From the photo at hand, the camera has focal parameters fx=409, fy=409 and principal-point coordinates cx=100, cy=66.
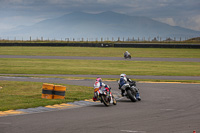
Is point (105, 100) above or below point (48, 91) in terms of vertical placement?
below

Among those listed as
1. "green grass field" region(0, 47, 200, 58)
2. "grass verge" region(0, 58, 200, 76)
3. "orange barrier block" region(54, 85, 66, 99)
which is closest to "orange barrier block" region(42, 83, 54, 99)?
"orange barrier block" region(54, 85, 66, 99)

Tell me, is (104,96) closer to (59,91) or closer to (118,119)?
(59,91)

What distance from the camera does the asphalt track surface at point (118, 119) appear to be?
13133 mm

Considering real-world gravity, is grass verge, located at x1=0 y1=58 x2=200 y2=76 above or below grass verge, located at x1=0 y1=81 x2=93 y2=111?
below

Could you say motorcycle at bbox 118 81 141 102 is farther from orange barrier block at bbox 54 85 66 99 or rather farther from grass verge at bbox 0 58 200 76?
grass verge at bbox 0 58 200 76

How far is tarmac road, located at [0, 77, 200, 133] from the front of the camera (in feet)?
43.1

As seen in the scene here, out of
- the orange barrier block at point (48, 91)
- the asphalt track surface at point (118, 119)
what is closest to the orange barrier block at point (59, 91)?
the orange barrier block at point (48, 91)

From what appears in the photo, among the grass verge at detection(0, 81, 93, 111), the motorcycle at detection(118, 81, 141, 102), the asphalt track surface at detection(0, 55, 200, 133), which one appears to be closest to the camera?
the asphalt track surface at detection(0, 55, 200, 133)

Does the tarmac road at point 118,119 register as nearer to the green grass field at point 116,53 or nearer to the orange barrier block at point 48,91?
the orange barrier block at point 48,91

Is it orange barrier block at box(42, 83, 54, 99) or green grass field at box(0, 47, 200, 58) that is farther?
green grass field at box(0, 47, 200, 58)

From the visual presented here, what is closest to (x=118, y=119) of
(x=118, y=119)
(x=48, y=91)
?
(x=118, y=119)

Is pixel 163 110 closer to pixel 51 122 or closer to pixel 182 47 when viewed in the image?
pixel 51 122

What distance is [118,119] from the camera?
15.3m

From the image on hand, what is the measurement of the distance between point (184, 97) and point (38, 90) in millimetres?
9513
